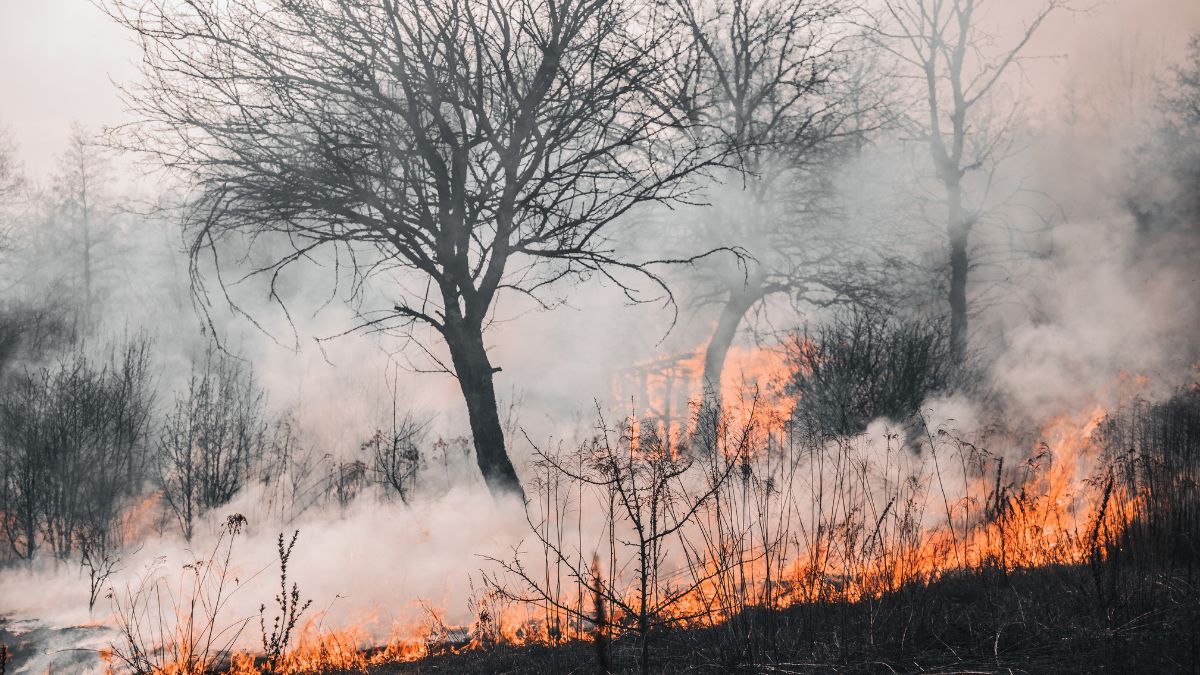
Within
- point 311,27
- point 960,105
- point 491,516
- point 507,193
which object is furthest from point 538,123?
point 960,105

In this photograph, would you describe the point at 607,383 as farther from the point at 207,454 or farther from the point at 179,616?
the point at 179,616

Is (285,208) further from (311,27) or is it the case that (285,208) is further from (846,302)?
(846,302)

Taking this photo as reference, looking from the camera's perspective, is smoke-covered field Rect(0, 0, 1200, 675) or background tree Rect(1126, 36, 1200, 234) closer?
smoke-covered field Rect(0, 0, 1200, 675)

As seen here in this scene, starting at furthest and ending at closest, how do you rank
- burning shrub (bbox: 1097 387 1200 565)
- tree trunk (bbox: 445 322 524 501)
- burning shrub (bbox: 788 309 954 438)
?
burning shrub (bbox: 788 309 954 438) → tree trunk (bbox: 445 322 524 501) → burning shrub (bbox: 1097 387 1200 565)

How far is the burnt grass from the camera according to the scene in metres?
3.48

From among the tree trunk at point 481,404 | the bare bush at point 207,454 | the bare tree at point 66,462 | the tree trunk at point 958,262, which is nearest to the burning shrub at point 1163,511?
the tree trunk at point 481,404

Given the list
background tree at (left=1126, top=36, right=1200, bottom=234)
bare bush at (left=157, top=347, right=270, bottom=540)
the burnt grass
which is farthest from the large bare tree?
background tree at (left=1126, top=36, right=1200, bottom=234)

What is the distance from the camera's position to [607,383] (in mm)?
19250

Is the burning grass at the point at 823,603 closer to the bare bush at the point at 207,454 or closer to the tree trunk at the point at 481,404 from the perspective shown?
the tree trunk at the point at 481,404

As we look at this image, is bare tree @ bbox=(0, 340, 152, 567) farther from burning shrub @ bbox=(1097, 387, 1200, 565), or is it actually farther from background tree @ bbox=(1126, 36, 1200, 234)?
background tree @ bbox=(1126, 36, 1200, 234)

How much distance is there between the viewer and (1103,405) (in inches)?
465

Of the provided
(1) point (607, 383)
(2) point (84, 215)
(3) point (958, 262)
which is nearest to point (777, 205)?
A: (3) point (958, 262)

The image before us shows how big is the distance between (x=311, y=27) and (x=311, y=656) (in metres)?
4.86

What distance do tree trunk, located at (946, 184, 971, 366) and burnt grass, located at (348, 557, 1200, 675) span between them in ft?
29.8
